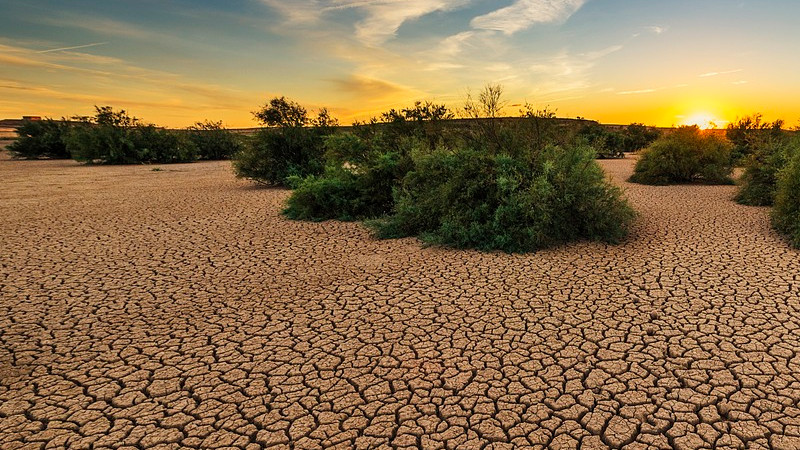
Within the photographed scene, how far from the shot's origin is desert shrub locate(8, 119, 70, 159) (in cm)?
3031

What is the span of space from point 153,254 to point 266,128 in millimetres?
9463

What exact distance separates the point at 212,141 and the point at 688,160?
27626mm

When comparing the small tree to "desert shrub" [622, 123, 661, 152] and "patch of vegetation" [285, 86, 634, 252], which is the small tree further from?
"desert shrub" [622, 123, 661, 152]

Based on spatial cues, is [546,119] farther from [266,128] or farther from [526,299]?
[266,128]

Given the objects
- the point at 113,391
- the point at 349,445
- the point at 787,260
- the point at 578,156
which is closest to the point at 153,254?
the point at 113,391

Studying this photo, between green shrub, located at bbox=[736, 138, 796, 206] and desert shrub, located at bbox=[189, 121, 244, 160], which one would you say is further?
desert shrub, located at bbox=[189, 121, 244, 160]

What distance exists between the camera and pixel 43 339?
4.41m

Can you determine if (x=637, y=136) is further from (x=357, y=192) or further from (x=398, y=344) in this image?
(x=398, y=344)

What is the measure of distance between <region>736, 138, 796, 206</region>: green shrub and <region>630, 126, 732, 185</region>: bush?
3005 mm

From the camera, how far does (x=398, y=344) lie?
423 centimetres

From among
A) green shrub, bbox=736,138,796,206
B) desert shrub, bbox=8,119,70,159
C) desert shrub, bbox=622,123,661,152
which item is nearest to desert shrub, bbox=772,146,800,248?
green shrub, bbox=736,138,796,206

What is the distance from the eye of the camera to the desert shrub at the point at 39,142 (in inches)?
1193

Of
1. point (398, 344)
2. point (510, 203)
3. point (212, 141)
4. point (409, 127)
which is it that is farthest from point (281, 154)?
point (212, 141)

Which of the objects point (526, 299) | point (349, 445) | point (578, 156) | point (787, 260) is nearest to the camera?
point (349, 445)
